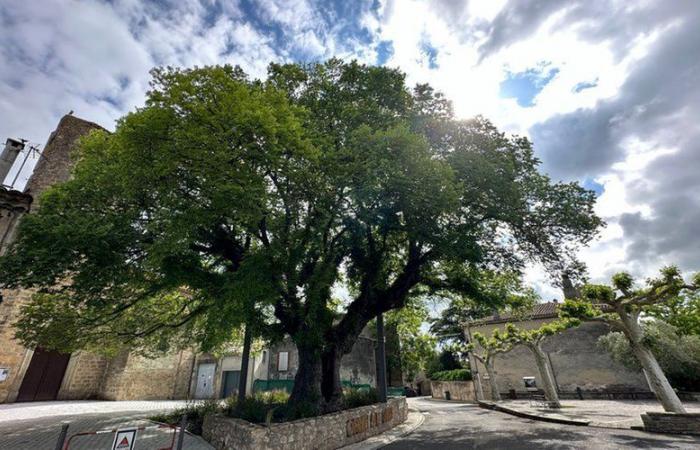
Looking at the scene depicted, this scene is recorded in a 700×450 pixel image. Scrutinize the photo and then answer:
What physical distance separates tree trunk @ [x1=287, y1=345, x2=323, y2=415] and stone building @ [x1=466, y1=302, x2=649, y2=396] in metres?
17.6

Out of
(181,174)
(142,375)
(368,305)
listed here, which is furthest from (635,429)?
(142,375)

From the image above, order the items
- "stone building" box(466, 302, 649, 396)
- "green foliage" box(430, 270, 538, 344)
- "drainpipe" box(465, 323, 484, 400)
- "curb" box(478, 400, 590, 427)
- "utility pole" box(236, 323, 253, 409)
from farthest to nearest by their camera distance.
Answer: "drainpipe" box(465, 323, 484, 400) → "stone building" box(466, 302, 649, 396) → "green foliage" box(430, 270, 538, 344) → "curb" box(478, 400, 590, 427) → "utility pole" box(236, 323, 253, 409)

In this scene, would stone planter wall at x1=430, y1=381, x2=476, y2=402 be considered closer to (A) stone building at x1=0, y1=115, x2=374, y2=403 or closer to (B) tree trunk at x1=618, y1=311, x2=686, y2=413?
(A) stone building at x1=0, y1=115, x2=374, y2=403

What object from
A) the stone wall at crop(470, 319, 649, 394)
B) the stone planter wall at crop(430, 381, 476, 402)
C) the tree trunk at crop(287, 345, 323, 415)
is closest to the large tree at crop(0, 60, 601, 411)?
the tree trunk at crop(287, 345, 323, 415)

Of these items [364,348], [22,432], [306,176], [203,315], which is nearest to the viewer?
[306,176]

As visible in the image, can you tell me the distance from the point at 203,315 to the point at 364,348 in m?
20.9

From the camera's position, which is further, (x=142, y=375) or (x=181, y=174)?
(x=142, y=375)

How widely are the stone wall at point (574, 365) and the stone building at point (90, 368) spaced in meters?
12.8

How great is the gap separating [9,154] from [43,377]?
51.0 ft

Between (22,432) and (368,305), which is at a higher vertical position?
(368,305)

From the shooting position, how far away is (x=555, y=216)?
38.9ft

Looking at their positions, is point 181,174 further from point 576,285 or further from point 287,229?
point 576,285

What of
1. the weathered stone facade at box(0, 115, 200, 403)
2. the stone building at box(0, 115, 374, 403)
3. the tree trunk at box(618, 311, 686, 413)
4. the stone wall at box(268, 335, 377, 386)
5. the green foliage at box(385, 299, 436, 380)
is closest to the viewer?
the tree trunk at box(618, 311, 686, 413)

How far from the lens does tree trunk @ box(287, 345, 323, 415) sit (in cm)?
1128
